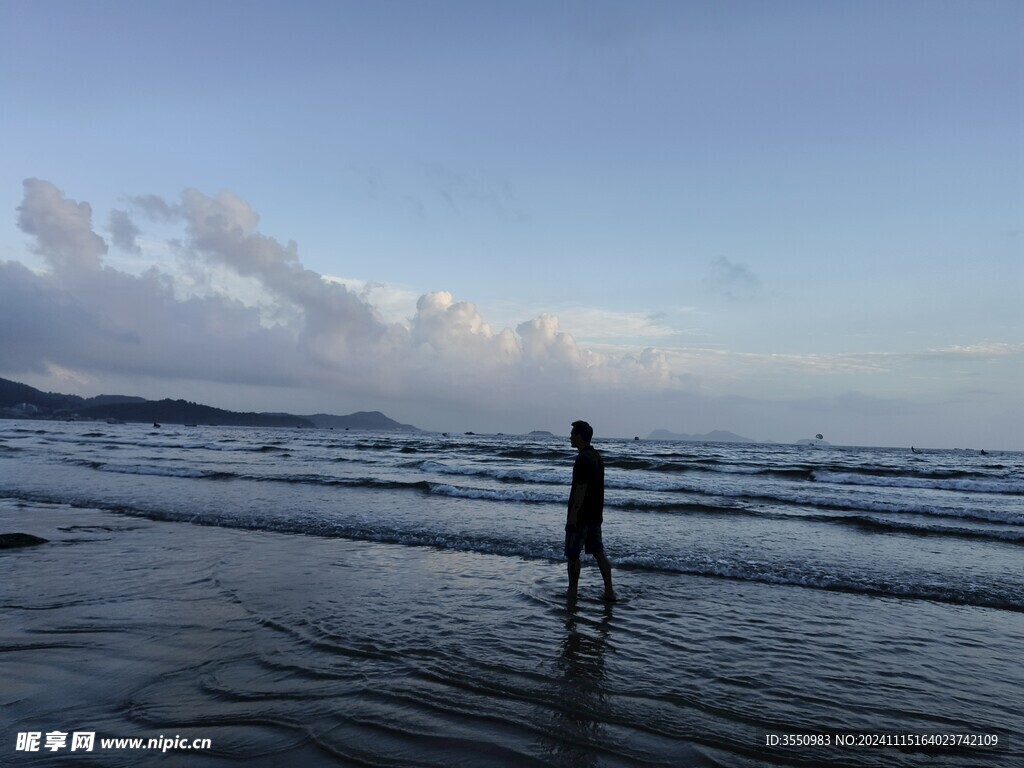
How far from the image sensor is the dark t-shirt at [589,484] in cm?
801

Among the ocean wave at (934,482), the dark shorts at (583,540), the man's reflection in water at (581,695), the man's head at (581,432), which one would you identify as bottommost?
the ocean wave at (934,482)

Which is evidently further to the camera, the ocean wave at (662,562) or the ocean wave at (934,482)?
the ocean wave at (934,482)

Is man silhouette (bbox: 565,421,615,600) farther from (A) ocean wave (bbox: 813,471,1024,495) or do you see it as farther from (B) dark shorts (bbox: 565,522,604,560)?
(A) ocean wave (bbox: 813,471,1024,495)

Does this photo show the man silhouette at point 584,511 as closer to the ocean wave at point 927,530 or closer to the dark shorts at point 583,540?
the dark shorts at point 583,540

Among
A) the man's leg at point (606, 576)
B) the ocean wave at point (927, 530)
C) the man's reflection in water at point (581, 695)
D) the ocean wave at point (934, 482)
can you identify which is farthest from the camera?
the ocean wave at point (934, 482)

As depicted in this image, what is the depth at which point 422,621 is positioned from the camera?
683cm

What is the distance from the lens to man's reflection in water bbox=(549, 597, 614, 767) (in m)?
3.96

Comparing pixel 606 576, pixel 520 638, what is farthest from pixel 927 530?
pixel 520 638

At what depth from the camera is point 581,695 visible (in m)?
4.87

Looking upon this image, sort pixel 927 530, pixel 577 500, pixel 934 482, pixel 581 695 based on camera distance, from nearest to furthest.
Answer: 1. pixel 581 695
2. pixel 577 500
3. pixel 927 530
4. pixel 934 482

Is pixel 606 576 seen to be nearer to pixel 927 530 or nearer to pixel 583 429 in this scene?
pixel 583 429

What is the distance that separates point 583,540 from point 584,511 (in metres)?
0.43

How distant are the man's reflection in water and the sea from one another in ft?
0.09

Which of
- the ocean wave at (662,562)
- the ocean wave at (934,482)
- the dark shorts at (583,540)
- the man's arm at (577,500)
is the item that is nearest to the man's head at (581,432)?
the man's arm at (577,500)
